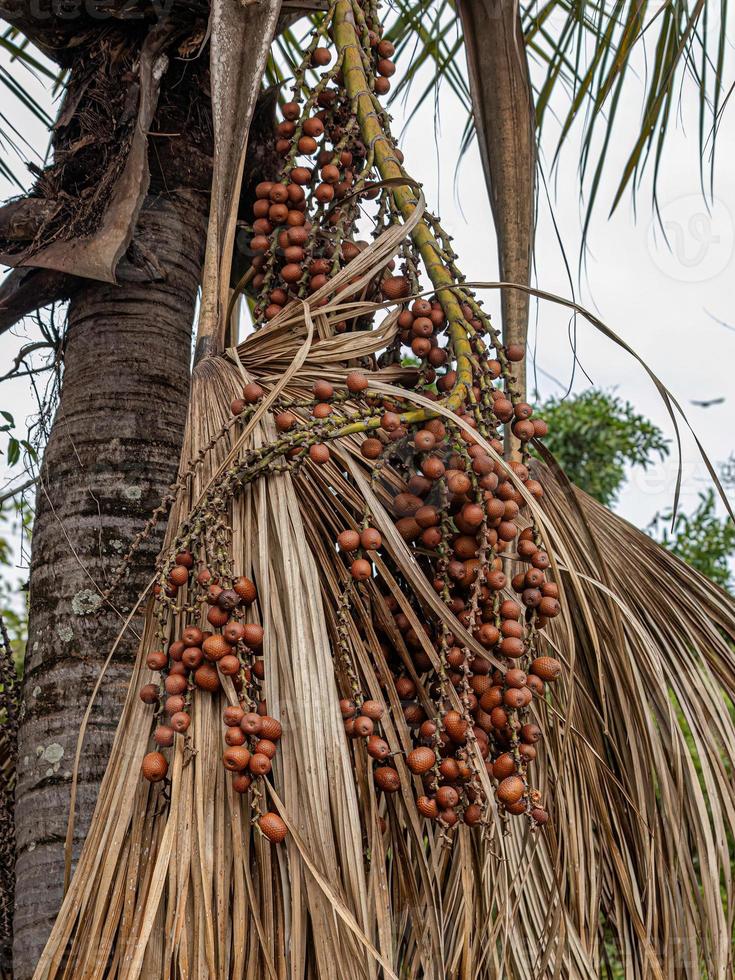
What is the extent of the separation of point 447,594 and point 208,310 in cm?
46

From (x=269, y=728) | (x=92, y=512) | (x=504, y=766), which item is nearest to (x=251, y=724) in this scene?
(x=269, y=728)

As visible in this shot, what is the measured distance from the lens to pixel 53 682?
118 centimetres

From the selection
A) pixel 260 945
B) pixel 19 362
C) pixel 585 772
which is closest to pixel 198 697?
pixel 260 945

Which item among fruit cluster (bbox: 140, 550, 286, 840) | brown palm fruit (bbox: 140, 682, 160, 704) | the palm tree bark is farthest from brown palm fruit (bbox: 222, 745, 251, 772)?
the palm tree bark

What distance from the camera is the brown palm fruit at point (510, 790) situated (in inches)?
33.9

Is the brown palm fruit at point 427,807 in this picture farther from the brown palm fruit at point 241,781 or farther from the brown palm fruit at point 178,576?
the brown palm fruit at point 178,576

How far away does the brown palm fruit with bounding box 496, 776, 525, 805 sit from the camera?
2.83 ft

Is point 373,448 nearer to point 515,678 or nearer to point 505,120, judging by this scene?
point 515,678

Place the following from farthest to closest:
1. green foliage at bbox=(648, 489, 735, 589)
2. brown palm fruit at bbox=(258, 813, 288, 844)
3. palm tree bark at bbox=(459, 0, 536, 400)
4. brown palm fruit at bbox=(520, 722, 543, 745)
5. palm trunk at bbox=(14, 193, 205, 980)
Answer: green foliage at bbox=(648, 489, 735, 589) < palm tree bark at bbox=(459, 0, 536, 400) < palm trunk at bbox=(14, 193, 205, 980) < brown palm fruit at bbox=(520, 722, 543, 745) < brown palm fruit at bbox=(258, 813, 288, 844)

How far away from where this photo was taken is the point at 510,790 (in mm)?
863

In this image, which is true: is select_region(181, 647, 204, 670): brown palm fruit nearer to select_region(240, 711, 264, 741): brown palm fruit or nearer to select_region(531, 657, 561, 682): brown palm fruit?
select_region(240, 711, 264, 741): brown palm fruit

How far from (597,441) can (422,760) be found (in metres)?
4.00

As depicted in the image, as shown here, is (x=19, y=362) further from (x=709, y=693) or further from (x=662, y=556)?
(x=709, y=693)

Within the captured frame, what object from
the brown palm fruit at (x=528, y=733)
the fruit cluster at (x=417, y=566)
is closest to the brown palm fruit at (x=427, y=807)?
the fruit cluster at (x=417, y=566)
